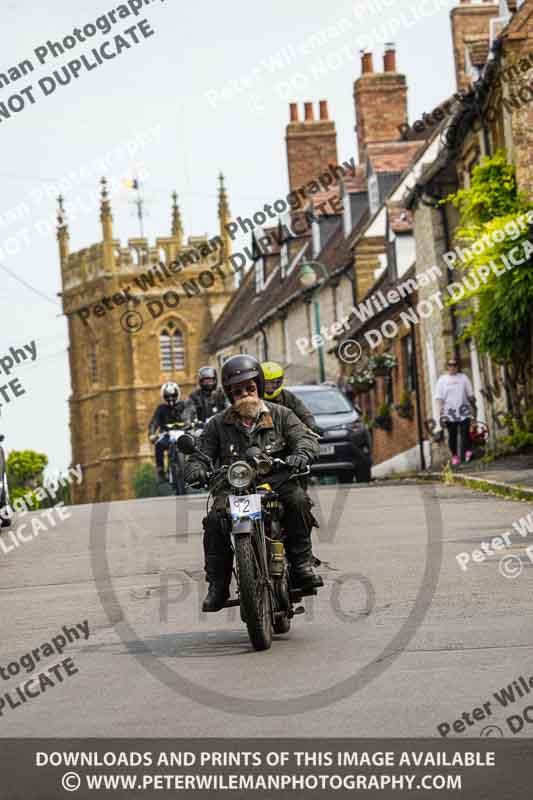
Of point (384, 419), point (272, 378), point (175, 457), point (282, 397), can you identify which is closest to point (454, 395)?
point (175, 457)

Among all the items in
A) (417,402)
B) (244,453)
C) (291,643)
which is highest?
(417,402)

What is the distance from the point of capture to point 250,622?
29.2 ft

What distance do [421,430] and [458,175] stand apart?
6.26 metres

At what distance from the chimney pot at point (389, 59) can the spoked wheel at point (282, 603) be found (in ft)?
144

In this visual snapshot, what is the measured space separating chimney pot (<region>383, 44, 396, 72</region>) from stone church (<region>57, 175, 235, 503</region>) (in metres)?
58.0

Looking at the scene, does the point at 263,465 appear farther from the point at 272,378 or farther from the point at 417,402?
the point at 417,402

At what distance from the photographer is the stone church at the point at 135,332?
11212 cm

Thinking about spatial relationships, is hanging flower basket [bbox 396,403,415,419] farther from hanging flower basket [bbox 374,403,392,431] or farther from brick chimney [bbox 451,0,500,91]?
brick chimney [bbox 451,0,500,91]

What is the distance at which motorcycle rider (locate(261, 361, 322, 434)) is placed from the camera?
1052 cm

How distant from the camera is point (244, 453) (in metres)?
9.55

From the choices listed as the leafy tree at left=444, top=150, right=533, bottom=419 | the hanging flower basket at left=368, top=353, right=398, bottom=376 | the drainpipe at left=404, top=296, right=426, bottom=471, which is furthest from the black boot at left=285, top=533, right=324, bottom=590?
the hanging flower basket at left=368, top=353, right=398, bottom=376

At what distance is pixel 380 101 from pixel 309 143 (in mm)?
11916

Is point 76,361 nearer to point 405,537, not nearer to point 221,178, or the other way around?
point 221,178

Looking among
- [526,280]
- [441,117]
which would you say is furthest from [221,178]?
[526,280]
